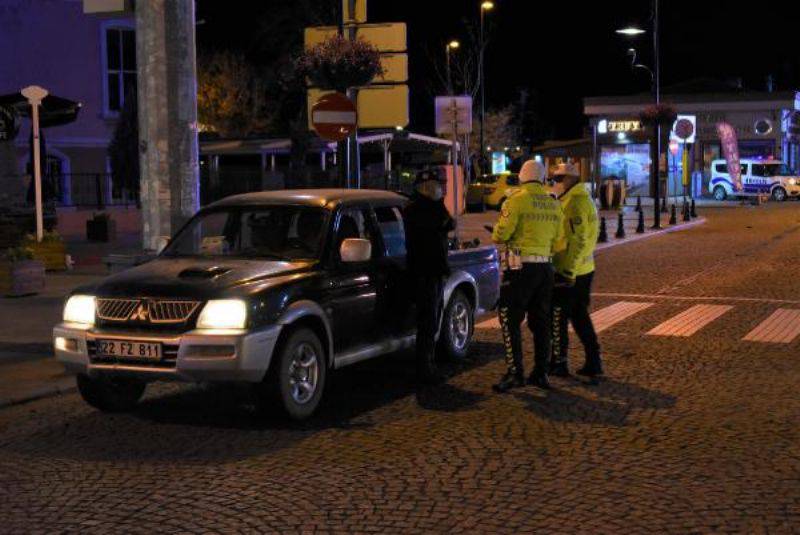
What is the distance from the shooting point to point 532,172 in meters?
8.32

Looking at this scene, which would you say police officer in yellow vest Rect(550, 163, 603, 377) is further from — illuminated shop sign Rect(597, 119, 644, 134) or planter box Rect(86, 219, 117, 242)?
illuminated shop sign Rect(597, 119, 644, 134)

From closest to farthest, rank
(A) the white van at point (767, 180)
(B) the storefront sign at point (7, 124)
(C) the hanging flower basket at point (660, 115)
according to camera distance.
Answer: (B) the storefront sign at point (7, 124), (C) the hanging flower basket at point (660, 115), (A) the white van at point (767, 180)

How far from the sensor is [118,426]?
7.43 m

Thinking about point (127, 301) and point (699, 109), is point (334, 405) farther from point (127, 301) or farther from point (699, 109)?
point (699, 109)

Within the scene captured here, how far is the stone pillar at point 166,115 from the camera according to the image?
1133cm

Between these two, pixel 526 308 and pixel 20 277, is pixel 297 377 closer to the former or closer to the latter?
pixel 526 308

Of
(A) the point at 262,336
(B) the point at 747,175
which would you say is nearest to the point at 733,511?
(A) the point at 262,336

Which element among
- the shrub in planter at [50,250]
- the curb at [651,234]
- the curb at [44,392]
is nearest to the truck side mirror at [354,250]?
the curb at [44,392]

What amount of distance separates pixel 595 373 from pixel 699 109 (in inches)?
1920

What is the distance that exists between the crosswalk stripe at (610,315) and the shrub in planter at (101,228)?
13227mm

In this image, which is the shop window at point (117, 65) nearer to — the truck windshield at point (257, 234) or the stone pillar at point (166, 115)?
the stone pillar at point (166, 115)

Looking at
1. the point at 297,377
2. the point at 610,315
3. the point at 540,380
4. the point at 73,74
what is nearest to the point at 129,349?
the point at 297,377

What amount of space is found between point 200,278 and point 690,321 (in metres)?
6.96

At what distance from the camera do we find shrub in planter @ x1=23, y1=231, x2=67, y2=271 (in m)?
17.0
